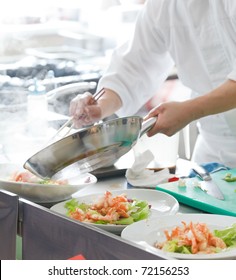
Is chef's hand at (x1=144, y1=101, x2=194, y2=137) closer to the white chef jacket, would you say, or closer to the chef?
the chef

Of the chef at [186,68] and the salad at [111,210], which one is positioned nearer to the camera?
the salad at [111,210]

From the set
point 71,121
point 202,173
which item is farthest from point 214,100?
point 71,121

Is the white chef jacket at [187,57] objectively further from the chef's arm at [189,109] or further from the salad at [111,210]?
the salad at [111,210]

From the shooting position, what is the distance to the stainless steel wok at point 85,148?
152cm

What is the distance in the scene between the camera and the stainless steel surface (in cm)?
165

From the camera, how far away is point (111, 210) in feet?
4.80

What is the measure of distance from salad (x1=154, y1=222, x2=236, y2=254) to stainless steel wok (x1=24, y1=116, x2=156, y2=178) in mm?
343

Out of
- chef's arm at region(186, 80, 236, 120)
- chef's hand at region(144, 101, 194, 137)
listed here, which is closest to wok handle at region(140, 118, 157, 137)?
chef's hand at region(144, 101, 194, 137)

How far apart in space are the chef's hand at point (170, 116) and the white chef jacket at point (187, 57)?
349 mm

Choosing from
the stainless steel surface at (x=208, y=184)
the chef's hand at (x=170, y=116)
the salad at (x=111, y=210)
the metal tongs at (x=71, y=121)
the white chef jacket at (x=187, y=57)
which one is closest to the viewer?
the salad at (x=111, y=210)

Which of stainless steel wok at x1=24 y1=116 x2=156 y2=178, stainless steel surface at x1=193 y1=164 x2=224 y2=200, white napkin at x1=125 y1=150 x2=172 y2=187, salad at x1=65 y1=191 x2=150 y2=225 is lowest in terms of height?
white napkin at x1=125 y1=150 x2=172 y2=187

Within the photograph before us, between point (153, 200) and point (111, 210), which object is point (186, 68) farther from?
point (111, 210)

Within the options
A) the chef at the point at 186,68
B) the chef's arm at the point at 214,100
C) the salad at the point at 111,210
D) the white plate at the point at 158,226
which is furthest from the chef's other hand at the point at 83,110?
the white plate at the point at 158,226
